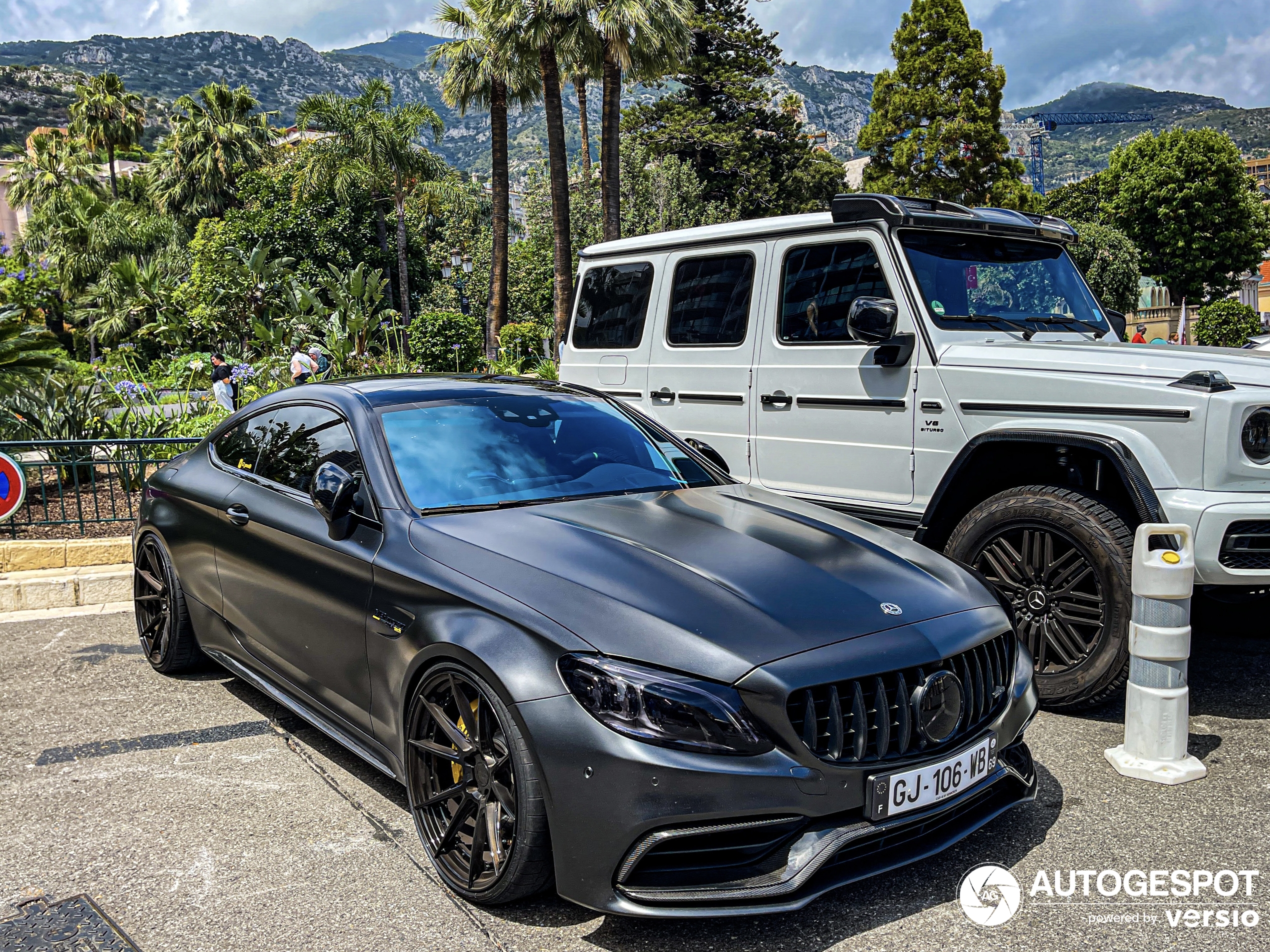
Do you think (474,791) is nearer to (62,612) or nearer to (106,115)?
(62,612)

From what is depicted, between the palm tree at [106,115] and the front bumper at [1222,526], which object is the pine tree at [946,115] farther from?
the palm tree at [106,115]

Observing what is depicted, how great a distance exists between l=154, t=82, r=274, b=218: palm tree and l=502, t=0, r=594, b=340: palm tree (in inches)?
1192

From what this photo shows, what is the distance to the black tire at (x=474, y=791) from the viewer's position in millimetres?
2686

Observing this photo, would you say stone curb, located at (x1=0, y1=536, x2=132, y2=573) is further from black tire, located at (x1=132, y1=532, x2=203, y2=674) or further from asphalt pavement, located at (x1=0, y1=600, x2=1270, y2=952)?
asphalt pavement, located at (x1=0, y1=600, x2=1270, y2=952)

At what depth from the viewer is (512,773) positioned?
A: 2707mm

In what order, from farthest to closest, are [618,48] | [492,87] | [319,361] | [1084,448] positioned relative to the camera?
[492,87] → [618,48] → [319,361] → [1084,448]

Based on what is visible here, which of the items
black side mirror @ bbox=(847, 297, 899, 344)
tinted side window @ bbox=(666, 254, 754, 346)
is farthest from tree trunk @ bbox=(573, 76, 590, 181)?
black side mirror @ bbox=(847, 297, 899, 344)

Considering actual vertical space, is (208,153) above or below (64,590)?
above

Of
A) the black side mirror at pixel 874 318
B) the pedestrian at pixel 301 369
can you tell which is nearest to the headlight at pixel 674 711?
the black side mirror at pixel 874 318

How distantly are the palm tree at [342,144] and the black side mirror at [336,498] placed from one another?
41029mm

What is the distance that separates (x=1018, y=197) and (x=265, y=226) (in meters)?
29.8

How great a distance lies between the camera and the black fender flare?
4.11 m

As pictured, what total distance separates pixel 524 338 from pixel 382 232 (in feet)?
51.8

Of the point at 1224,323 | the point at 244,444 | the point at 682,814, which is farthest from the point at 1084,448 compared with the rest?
the point at 1224,323
